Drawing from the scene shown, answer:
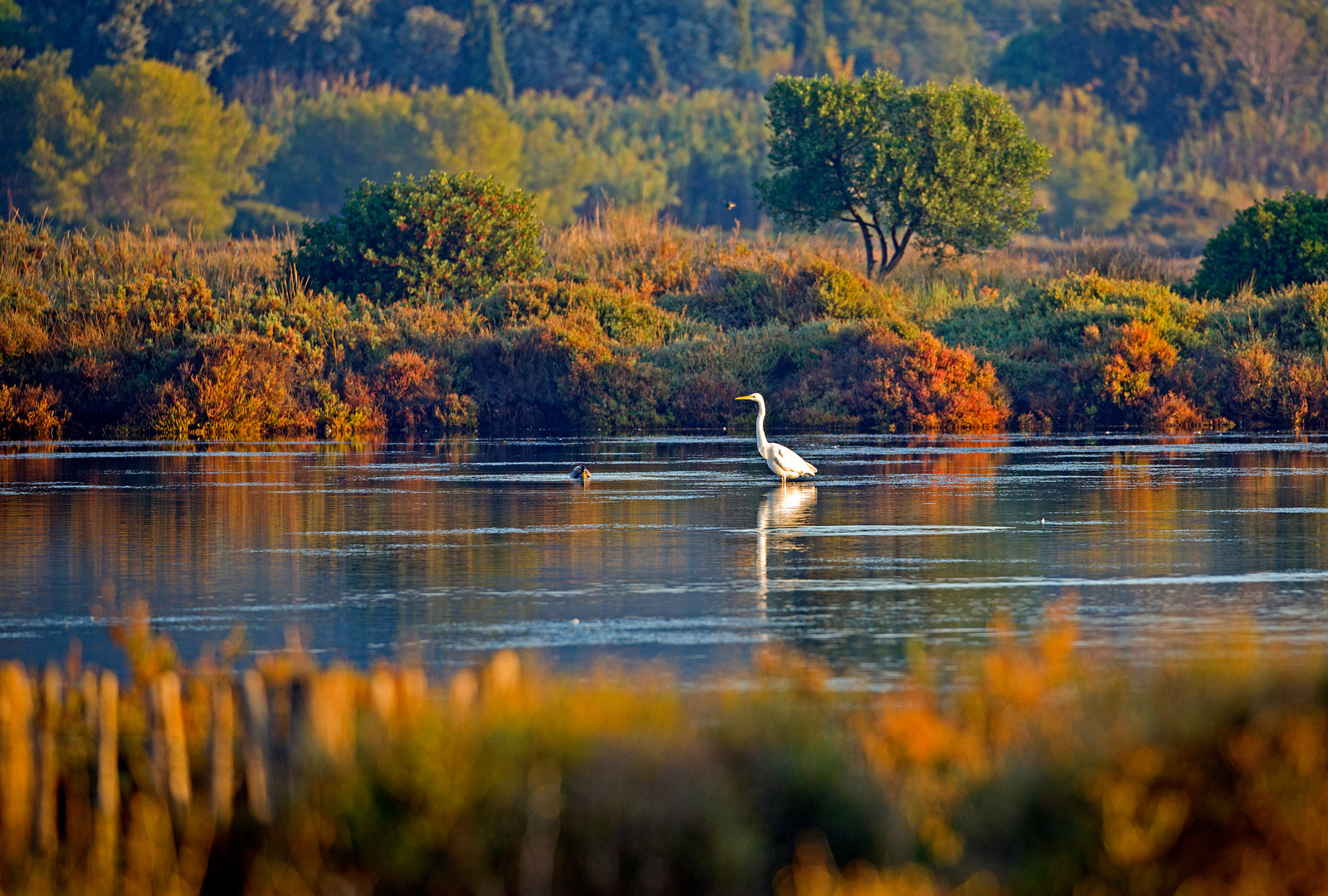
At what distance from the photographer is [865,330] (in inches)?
1416

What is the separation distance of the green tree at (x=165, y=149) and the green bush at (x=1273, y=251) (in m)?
51.0

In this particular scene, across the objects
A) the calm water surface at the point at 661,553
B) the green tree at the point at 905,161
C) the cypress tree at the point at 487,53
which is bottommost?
the calm water surface at the point at 661,553

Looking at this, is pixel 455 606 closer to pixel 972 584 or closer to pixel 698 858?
pixel 972 584

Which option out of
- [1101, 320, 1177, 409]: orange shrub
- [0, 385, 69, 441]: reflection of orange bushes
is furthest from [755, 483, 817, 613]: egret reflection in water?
[0, 385, 69, 441]: reflection of orange bushes

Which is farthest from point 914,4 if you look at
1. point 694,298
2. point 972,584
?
point 972,584

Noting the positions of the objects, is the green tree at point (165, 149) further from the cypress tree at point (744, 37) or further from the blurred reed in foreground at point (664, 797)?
the blurred reed in foreground at point (664, 797)

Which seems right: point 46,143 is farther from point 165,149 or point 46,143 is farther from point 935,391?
point 935,391

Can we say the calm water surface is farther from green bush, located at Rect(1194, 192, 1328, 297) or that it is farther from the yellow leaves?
green bush, located at Rect(1194, 192, 1328, 297)

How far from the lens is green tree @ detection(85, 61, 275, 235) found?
3322 inches

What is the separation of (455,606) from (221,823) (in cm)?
576

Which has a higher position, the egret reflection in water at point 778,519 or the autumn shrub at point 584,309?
the autumn shrub at point 584,309

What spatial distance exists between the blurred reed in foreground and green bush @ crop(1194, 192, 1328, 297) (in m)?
35.5

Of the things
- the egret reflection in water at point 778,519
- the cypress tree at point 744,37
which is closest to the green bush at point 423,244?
the egret reflection in water at point 778,519

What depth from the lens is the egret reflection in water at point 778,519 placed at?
13.4m
